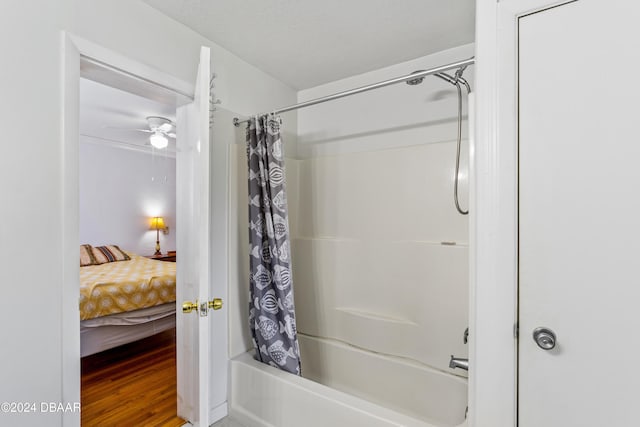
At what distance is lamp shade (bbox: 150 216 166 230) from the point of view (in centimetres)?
524

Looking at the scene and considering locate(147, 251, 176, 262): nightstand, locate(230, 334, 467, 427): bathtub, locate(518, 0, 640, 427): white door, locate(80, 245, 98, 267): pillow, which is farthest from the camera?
locate(147, 251, 176, 262): nightstand

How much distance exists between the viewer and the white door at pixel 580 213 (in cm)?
88

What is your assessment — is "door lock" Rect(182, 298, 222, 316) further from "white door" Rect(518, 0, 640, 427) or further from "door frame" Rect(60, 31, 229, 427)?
"white door" Rect(518, 0, 640, 427)

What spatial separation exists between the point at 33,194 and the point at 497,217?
1727mm

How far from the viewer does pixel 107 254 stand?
4.20m

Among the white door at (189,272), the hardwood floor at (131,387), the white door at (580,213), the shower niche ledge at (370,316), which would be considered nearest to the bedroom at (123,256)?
the hardwood floor at (131,387)

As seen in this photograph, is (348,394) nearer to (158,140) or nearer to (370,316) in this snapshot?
(370,316)

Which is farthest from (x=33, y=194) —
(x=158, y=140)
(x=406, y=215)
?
(x=158, y=140)

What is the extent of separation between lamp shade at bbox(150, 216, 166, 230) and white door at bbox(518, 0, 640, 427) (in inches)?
213

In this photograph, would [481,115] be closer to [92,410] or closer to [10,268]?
[10,268]

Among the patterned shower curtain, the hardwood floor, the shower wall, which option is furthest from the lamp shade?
the patterned shower curtain

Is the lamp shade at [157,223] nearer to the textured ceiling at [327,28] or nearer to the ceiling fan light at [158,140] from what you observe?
the ceiling fan light at [158,140]

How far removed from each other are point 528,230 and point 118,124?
4413 millimetres

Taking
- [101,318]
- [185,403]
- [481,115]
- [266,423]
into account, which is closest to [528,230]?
[481,115]
